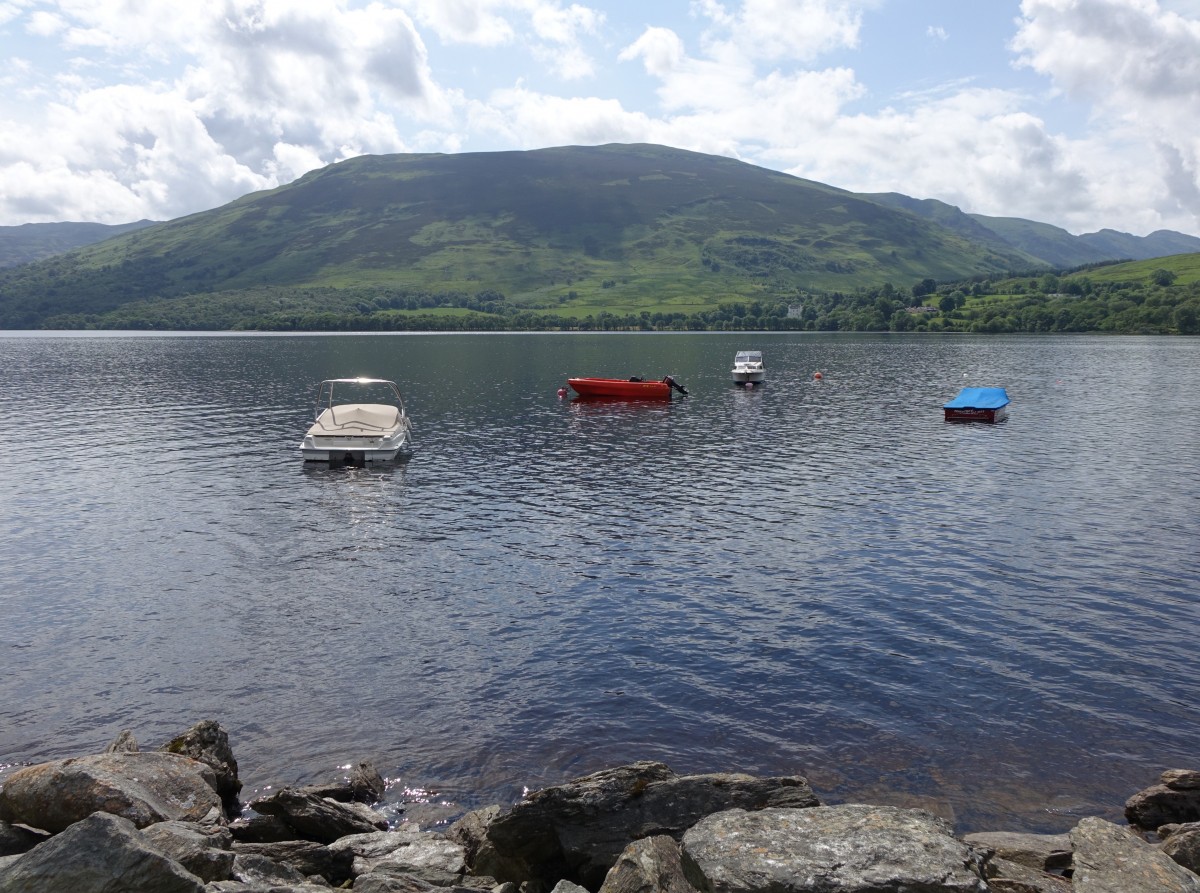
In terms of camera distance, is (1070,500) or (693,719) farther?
(1070,500)

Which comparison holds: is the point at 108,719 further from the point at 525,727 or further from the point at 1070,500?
the point at 1070,500

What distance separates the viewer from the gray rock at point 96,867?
12.4m

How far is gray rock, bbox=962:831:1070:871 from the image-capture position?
1563 cm

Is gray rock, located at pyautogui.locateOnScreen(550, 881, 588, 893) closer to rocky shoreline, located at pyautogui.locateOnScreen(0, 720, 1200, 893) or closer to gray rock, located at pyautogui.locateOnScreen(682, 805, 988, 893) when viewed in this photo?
rocky shoreline, located at pyautogui.locateOnScreen(0, 720, 1200, 893)

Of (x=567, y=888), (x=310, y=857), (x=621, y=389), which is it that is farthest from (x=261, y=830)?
(x=621, y=389)

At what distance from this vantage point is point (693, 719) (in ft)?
74.2

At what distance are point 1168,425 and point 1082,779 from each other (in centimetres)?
7439

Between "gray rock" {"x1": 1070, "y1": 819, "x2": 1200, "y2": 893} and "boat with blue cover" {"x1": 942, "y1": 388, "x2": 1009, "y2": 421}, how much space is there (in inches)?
2953

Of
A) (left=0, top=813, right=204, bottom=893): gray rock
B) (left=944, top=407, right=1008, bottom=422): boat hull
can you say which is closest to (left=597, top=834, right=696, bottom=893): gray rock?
(left=0, top=813, right=204, bottom=893): gray rock

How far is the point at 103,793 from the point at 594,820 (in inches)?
372

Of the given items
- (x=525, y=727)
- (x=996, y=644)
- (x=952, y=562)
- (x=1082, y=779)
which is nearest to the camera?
(x=1082, y=779)

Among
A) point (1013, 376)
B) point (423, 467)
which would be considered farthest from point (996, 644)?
point (1013, 376)

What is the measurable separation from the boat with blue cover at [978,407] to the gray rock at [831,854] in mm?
77691

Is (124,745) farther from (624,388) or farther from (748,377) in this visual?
(748,377)
